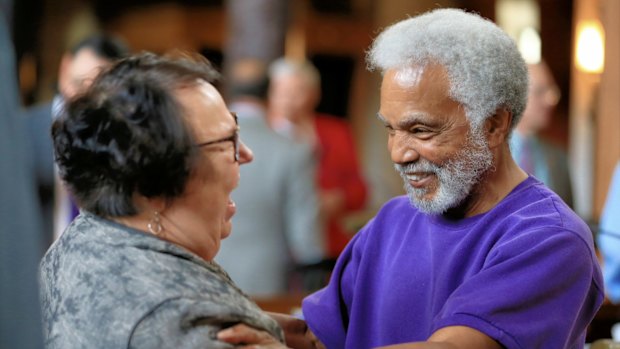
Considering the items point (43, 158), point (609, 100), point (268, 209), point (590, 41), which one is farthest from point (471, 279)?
point (590, 41)

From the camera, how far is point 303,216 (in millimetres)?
5172

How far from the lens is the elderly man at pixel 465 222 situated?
206 centimetres

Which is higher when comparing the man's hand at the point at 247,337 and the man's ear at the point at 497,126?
the man's ear at the point at 497,126

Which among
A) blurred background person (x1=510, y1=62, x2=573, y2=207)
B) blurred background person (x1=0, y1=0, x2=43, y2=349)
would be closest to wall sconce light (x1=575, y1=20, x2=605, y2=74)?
blurred background person (x1=510, y1=62, x2=573, y2=207)

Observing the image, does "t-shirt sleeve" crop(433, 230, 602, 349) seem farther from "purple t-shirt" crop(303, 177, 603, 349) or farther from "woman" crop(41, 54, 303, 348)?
"woman" crop(41, 54, 303, 348)

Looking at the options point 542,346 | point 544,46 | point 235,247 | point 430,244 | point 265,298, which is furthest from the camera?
point 544,46

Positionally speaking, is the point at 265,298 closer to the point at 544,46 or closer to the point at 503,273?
the point at 503,273

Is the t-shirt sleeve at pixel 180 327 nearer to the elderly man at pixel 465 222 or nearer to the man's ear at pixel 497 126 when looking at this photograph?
the elderly man at pixel 465 222

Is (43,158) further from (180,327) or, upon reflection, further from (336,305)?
(180,327)

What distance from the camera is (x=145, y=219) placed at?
6.16ft

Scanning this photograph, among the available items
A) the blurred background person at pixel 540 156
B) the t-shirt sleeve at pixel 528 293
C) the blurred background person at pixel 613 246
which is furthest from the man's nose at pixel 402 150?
the blurred background person at pixel 540 156

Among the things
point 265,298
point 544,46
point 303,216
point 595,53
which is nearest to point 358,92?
point 544,46

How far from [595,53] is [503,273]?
6343 millimetres

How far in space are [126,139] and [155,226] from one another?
16 cm
